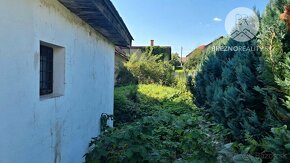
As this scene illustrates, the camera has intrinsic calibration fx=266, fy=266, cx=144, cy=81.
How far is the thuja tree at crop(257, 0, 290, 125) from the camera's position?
3.79 m

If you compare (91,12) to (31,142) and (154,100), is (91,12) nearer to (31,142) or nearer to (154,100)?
(31,142)

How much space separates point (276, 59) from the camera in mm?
4023

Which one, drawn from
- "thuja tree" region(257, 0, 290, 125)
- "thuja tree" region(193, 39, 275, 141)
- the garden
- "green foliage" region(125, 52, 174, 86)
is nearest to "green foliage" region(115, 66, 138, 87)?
"green foliage" region(125, 52, 174, 86)

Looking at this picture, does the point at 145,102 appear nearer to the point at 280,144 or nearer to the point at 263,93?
the point at 263,93

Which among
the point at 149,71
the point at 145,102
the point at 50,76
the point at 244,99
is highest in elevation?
the point at 149,71

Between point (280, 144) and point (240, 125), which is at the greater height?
point (280, 144)

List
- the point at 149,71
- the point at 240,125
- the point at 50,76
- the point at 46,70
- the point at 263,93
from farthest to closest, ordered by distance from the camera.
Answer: the point at 149,71
the point at 240,125
the point at 263,93
the point at 50,76
the point at 46,70

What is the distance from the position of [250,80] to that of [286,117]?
1363 mm

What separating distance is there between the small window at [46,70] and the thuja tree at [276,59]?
318 cm

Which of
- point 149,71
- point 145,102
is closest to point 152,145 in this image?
point 145,102

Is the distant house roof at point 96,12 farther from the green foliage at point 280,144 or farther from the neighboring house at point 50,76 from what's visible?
the green foliage at point 280,144

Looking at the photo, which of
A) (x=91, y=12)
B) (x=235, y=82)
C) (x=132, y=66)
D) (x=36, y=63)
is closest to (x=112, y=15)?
(x=91, y=12)

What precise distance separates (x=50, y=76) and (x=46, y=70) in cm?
13

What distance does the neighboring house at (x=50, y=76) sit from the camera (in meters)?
2.37
